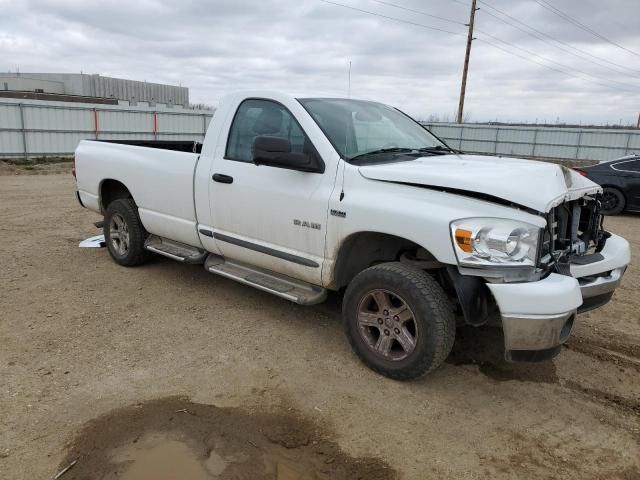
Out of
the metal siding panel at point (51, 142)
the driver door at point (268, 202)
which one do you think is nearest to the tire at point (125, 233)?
the driver door at point (268, 202)

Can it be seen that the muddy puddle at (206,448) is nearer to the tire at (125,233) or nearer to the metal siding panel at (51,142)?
the tire at (125,233)

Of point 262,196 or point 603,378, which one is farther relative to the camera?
point 262,196

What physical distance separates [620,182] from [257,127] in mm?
9814

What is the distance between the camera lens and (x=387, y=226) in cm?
343

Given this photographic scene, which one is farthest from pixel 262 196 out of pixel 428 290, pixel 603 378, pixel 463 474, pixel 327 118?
pixel 603 378

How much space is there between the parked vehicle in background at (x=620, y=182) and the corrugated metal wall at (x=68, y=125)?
37.5 feet

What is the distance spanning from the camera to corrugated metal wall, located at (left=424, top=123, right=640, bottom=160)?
2520cm

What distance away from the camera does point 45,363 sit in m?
3.72

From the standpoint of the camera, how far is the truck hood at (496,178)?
3.13 m

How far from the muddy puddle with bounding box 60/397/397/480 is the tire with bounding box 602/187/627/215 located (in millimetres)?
10587

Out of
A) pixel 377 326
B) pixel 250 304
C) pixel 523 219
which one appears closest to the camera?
pixel 523 219

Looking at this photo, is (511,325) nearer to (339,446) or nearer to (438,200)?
(438,200)

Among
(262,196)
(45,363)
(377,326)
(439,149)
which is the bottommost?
(45,363)

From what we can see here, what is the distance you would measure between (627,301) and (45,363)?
540 cm
